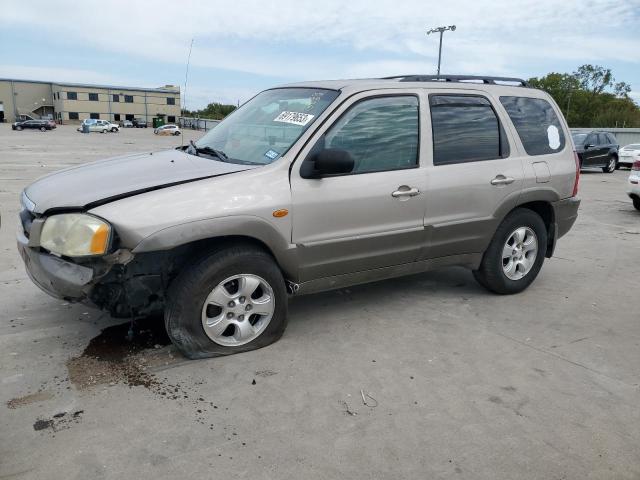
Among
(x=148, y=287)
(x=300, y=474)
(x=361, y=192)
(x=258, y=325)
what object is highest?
(x=361, y=192)

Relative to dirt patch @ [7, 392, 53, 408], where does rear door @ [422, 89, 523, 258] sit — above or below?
above

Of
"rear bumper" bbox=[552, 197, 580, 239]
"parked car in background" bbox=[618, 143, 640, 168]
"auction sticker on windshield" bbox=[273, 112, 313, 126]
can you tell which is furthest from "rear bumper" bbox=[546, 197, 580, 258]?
"parked car in background" bbox=[618, 143, 640, 168]

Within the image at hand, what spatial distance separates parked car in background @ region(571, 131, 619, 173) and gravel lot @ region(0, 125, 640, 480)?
16.8 m

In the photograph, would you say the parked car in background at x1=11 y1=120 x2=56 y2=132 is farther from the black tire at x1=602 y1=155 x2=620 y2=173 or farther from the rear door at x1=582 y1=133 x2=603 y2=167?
the black tire at x1=602 y1=155 x2=620 y2=173

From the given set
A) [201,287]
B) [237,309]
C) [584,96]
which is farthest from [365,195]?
[584,96]

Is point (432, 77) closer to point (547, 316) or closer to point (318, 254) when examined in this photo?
point (318, 254)

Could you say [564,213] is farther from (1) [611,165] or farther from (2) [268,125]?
(1) [611,165]

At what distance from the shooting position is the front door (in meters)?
3.76

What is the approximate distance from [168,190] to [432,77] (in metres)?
2.56

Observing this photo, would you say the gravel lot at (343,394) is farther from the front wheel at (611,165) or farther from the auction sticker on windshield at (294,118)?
the front wheel at (611,165)

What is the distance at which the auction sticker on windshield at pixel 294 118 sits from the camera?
3889 mm

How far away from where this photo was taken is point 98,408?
9.82ft

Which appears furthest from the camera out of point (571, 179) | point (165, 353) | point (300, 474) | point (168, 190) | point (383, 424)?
point (571, 179)

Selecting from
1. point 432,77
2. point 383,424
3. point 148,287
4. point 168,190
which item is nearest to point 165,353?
point 148,287
